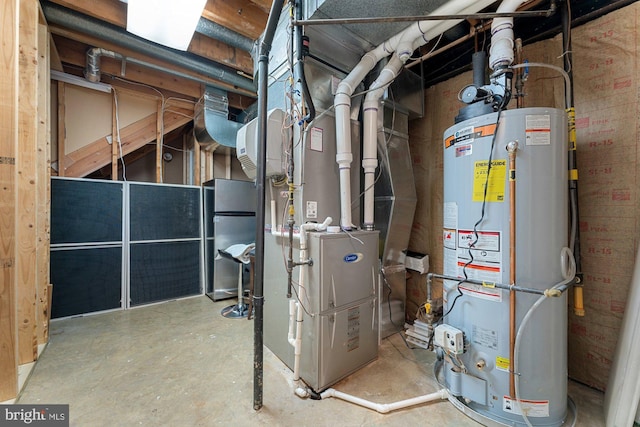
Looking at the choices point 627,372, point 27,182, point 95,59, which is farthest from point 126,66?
point 627,372

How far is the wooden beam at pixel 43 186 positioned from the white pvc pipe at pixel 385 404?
2.56 meters

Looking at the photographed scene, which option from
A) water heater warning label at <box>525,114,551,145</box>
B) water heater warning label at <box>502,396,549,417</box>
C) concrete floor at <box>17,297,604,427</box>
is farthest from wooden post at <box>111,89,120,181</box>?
water heater warning label at <box>502,396,549,417</box>

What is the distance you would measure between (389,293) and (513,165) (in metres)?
1.62

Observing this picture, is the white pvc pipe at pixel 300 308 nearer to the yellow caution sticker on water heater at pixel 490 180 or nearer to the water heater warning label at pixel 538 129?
the yellow caution sticker on water heater at pixel 490 180

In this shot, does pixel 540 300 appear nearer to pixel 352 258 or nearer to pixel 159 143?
pixel 352 258

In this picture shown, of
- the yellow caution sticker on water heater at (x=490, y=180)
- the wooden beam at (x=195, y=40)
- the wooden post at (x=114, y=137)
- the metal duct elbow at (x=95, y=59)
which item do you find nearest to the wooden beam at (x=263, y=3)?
the wooden beam at (x=195, y=40)

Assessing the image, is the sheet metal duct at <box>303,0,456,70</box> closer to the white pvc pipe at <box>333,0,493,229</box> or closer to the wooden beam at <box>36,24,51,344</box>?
the white pvc pipe at <box>333,0,493,229</box>

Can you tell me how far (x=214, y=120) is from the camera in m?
3.55

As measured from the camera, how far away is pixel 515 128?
1416mm

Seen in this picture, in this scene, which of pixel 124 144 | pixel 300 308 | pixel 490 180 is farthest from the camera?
pixel 124 144

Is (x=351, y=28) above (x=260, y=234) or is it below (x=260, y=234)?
above

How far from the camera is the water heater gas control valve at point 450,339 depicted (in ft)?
4.99

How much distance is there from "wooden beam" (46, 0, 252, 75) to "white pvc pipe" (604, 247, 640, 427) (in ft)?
12.1

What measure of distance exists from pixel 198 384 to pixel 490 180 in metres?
2.27
